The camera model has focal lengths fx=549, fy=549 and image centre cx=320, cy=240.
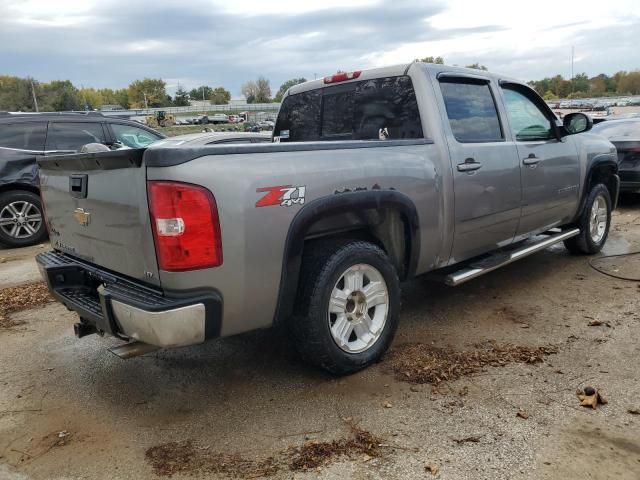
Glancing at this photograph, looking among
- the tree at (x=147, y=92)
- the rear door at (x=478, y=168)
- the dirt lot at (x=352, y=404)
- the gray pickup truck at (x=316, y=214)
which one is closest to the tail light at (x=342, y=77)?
the gray pickup truck at (x=316, y=214)

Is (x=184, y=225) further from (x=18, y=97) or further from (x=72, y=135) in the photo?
(x=18, y=97)

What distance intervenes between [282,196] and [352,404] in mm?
1276

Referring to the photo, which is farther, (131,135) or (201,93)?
(201,93)

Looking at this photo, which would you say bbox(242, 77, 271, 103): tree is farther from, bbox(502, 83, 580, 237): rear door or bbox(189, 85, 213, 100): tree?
bbox(502, 83, 580, 237): rear door

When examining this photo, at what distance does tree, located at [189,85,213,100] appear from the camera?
146750mm

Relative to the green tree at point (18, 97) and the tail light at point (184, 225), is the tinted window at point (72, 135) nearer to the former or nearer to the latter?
the tail light at point (184, 225)

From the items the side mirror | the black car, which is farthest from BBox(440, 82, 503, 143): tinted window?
the black car

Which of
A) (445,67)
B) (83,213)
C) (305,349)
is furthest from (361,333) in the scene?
(445,67)

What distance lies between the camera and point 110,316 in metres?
2.88

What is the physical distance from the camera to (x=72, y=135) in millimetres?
8500

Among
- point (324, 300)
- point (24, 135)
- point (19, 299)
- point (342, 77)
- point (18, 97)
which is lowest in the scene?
point (19, 299)

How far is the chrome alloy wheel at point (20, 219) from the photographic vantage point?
26.1ft

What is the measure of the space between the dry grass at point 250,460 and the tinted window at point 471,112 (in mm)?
2425

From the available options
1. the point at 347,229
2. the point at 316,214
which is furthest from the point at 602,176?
the point at 316,214
